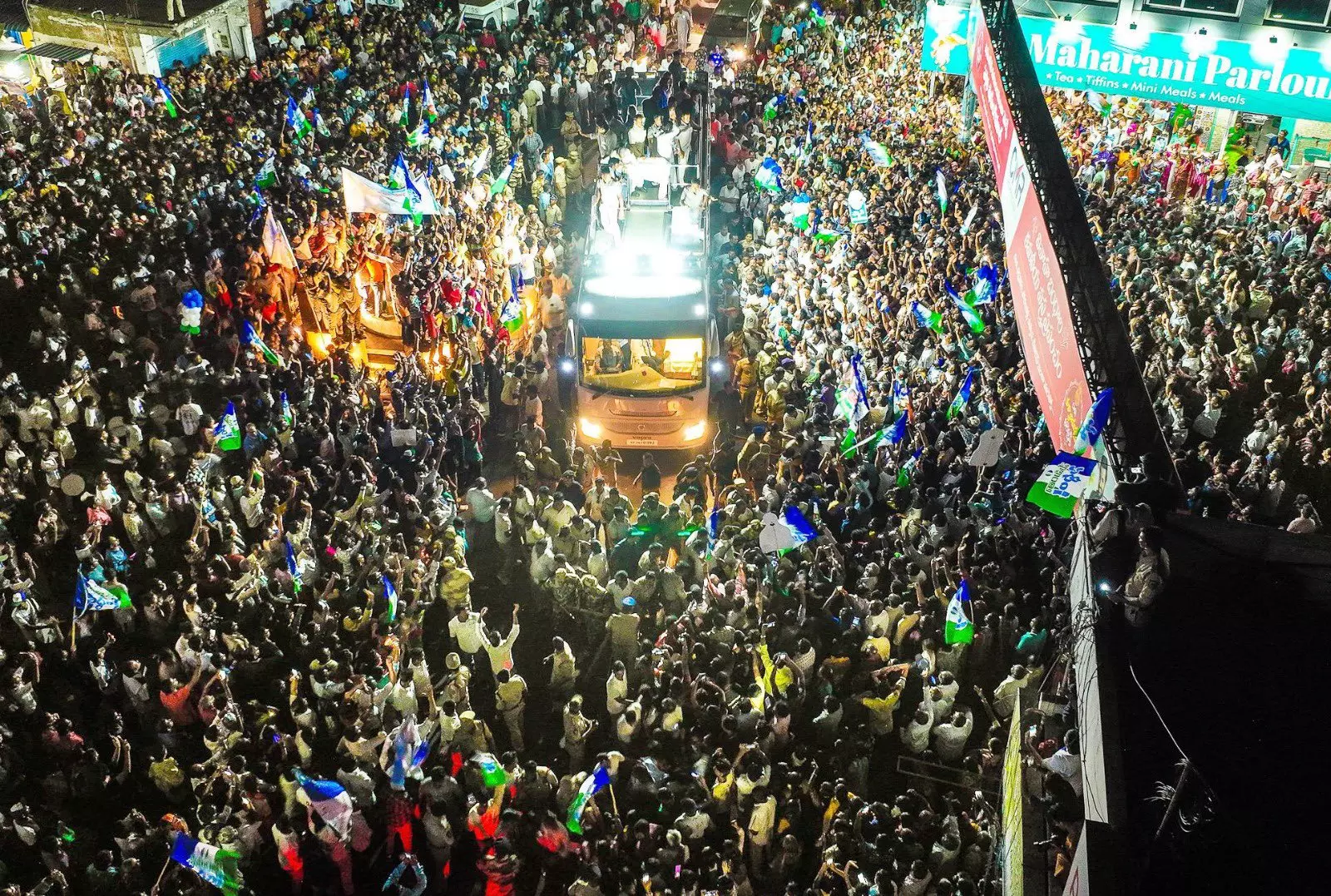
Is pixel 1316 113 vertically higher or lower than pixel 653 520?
higher

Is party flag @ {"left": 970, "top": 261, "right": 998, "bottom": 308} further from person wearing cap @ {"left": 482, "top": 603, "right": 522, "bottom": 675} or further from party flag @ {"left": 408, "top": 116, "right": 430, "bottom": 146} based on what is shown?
party flag @ {"left": 408, "top": 116, "right": 430, "bottom": 146}

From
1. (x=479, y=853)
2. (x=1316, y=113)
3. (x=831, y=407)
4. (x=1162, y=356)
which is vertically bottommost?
(x=479, y=853)

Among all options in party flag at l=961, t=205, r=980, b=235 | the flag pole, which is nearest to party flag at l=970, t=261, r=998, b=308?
party flag at l=961, t=205, r=980, b=235

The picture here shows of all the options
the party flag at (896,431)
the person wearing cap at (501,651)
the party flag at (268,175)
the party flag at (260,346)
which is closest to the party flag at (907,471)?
the party flag at (896,431)

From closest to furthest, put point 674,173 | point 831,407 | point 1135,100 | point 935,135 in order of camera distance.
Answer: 1. point 831,407
2. point 674,173
3. point 935,135
4. point 1135,100

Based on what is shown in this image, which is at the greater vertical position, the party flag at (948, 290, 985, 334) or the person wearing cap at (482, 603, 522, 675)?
the party flag at (948, 290, 985, 334)

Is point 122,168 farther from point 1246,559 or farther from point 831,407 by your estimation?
point 1246,559

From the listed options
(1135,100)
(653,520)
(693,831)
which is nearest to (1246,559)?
(693,831)

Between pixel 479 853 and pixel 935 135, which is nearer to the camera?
pixel 479 853
